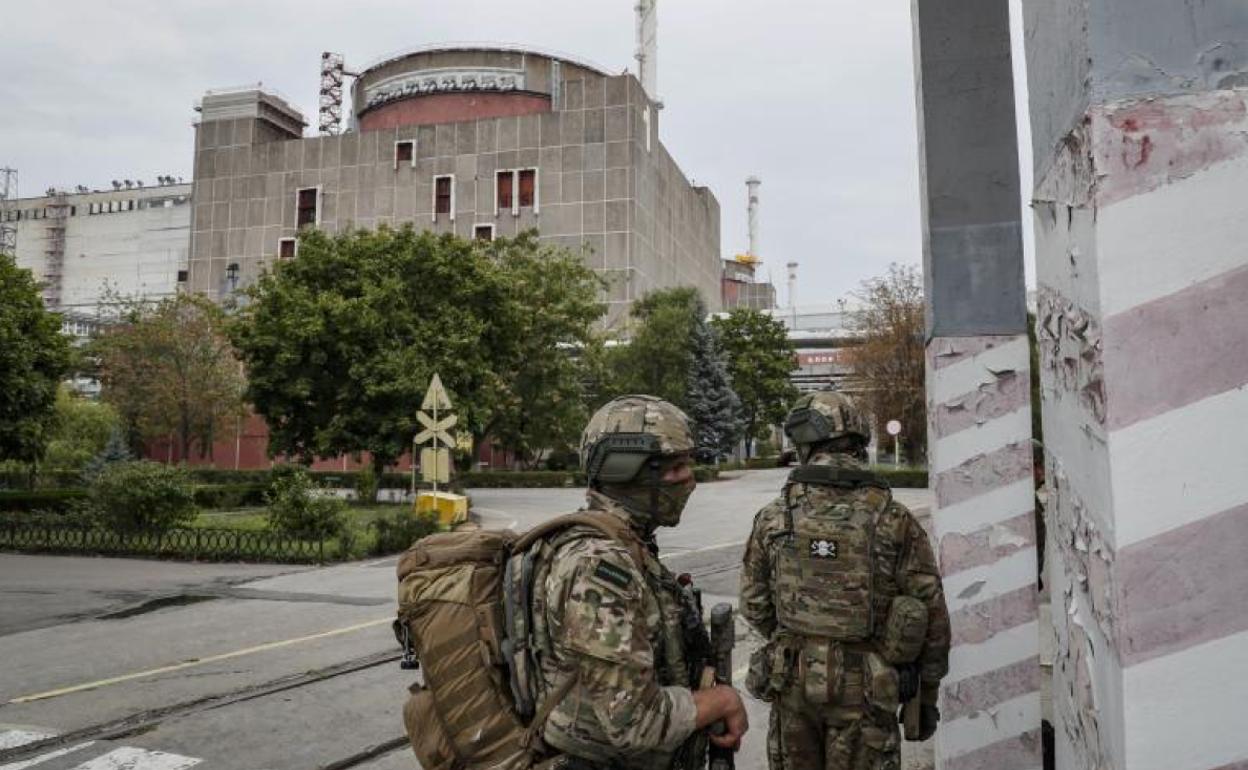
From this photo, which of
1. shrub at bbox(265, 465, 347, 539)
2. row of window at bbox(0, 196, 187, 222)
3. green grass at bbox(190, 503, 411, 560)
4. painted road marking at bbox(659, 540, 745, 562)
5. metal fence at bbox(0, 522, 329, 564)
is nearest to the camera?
painted road marking at bbox(659, 540, 745, 562)

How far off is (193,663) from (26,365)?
1495 centimetres

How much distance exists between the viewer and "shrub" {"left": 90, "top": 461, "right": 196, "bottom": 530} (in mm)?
15500

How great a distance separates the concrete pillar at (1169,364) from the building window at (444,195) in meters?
57.4

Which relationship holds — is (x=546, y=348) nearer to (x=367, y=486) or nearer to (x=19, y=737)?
(x=367, y=486)

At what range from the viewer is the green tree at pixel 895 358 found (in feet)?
113

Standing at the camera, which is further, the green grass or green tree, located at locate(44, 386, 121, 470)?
green tree, located at locate(44, 386, 121, 470)

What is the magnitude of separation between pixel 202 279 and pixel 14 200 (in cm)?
3150

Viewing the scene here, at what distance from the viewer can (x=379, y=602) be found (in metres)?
10.5

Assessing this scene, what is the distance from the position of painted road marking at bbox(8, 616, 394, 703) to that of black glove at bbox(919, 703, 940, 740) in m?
6.19

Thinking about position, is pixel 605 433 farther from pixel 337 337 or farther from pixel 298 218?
pixel 298 218

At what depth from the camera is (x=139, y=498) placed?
50.9 ft

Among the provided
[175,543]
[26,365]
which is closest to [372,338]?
[26,365]

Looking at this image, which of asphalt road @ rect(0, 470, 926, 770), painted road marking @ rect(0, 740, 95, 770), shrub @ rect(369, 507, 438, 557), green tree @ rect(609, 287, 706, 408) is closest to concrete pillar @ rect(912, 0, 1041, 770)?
asphalt road @ rect(0, 470, 926, 770)

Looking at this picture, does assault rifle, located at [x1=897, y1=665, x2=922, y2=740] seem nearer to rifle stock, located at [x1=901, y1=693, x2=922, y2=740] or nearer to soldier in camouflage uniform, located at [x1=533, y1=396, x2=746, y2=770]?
rifle stock, located at [x1=901, y1=693, x2=922, y2=740]
